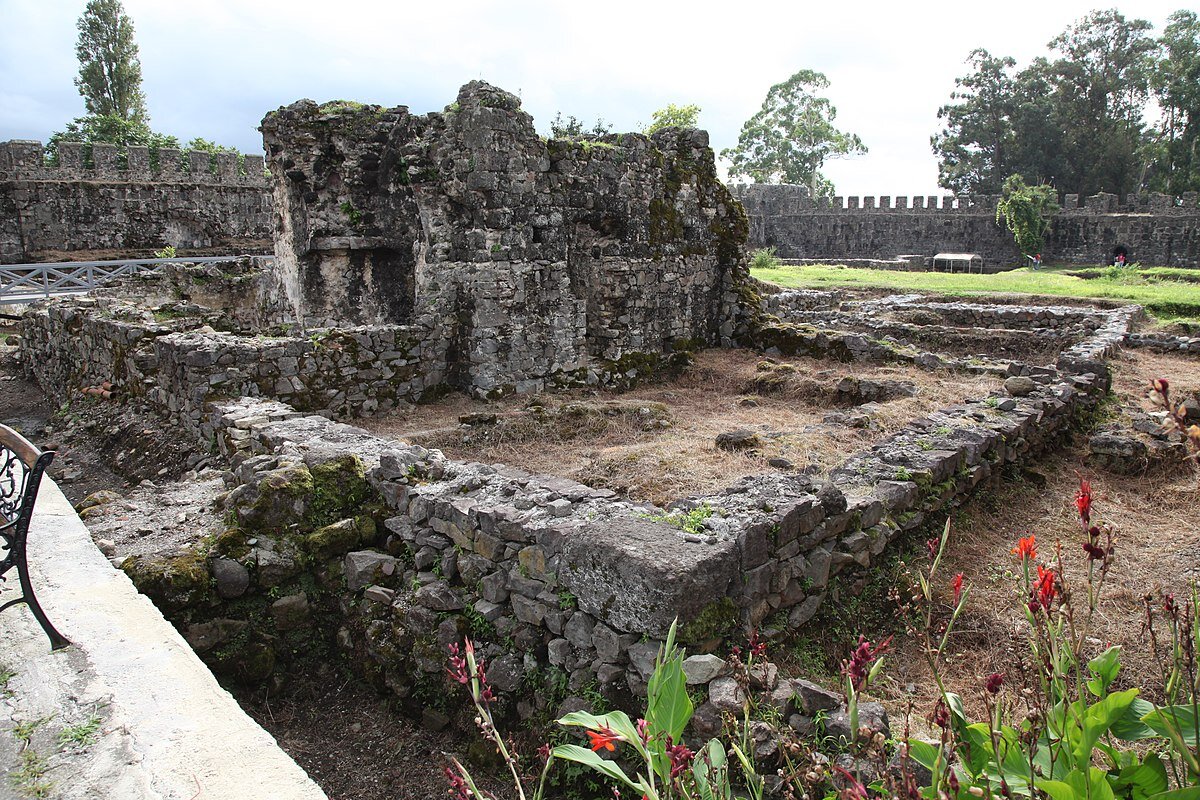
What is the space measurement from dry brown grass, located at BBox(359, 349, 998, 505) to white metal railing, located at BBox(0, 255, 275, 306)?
10.9m

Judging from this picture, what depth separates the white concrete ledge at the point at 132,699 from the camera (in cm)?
241

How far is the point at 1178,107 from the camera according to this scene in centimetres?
3831

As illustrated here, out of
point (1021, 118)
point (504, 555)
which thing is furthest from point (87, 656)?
point (1021, 118)

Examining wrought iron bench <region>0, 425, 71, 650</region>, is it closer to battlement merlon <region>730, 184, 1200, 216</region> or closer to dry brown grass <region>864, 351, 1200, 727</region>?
dry brown grass <region>864, 351, 1200, 727</region>

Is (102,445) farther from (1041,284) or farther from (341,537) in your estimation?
(1041,284)

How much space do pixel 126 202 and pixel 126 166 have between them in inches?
41.9

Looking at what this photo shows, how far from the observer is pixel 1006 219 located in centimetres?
3114

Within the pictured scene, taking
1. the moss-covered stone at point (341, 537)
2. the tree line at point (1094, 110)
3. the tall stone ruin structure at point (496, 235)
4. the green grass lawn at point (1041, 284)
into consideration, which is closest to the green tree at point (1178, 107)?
the tree line at point (1094, 110)

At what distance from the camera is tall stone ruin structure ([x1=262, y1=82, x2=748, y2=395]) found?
888 centimetres

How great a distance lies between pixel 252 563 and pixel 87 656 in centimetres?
155

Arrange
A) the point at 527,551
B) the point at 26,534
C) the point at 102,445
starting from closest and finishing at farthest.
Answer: the point at 26,534
the point at 527,551
the point at 102,445

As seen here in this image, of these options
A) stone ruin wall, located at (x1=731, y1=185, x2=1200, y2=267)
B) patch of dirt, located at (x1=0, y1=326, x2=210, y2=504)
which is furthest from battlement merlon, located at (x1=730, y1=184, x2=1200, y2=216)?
patch of dirt, located at (x1=0, y1=326, x2=210, y2=504)

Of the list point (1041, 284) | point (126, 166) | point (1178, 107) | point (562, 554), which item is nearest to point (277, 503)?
point (562, 554)

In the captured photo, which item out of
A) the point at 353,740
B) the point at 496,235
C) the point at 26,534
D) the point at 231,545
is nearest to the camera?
the point at 26,534
